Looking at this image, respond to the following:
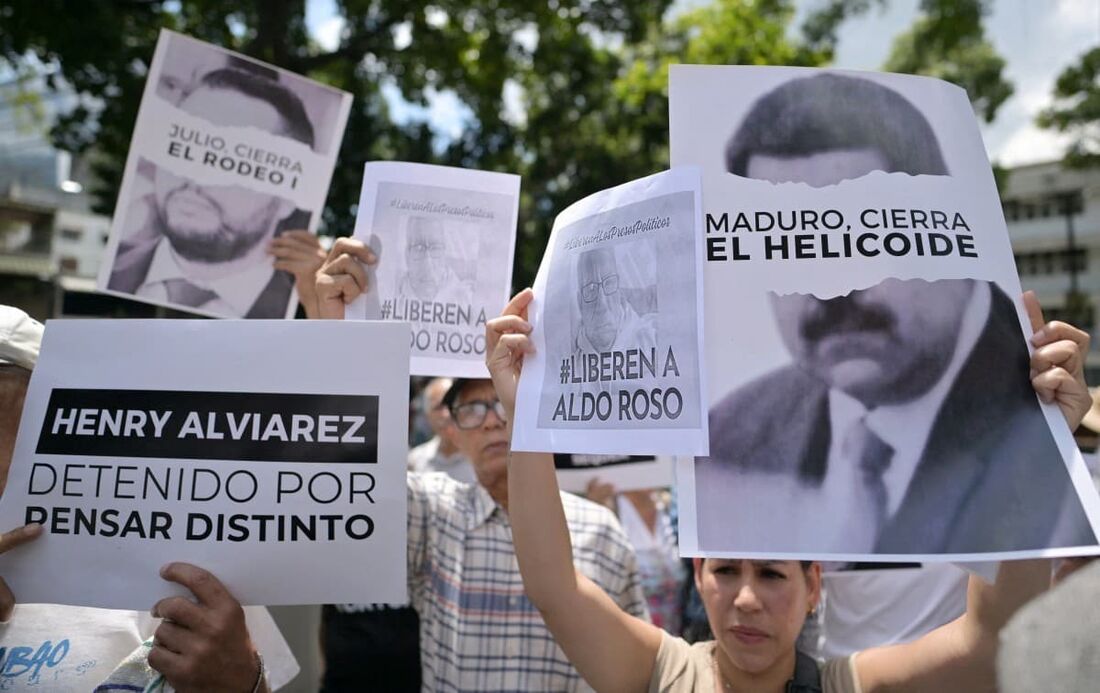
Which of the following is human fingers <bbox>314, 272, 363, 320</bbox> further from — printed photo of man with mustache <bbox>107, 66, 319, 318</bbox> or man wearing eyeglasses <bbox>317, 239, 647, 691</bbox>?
printed photo of man with mustache <bbox>107, 66, 319, 318</bbox>

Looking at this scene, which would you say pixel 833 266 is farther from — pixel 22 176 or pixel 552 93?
pixel 22 176

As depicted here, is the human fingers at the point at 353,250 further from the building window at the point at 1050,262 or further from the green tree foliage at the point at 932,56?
the building window at the point at 1050,262

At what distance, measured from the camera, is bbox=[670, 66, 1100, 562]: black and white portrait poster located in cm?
147

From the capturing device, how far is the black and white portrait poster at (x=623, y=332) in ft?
5.08

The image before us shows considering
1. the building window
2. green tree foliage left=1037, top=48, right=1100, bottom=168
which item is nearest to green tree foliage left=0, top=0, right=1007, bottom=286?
green tree foliage left=1037, top=48, right=1100, bottom=168

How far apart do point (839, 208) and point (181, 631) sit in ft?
4.65

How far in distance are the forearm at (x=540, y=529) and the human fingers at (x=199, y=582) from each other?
0.65m

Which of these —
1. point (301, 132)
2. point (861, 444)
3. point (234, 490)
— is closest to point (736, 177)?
point (861, 444)

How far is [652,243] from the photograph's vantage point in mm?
1622

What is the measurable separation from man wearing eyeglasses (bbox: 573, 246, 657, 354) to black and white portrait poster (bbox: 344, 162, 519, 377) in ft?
1.96

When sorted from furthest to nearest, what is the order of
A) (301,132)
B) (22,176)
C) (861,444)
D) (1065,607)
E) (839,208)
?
(22,176)
(301,132)
(839,208)
(861,444)
(1065,607)

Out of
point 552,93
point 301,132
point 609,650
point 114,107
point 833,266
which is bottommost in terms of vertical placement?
point 609,650

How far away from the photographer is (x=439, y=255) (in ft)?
7.52

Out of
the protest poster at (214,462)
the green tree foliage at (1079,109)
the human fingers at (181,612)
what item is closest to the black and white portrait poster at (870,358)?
the protest poster at (214,462)
